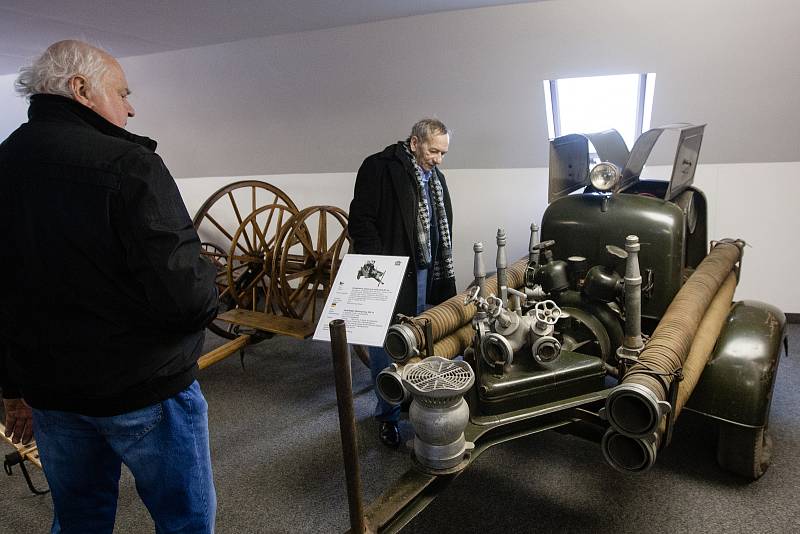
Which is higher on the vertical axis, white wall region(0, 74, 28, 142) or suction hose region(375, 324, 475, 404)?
white wall region(0, 74, 28, 142)

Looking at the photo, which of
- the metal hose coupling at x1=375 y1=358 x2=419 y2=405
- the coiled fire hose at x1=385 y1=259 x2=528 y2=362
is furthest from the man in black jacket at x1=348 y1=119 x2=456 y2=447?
the metal hose coupling at x1=375 y1=358 x2=419 y2=405

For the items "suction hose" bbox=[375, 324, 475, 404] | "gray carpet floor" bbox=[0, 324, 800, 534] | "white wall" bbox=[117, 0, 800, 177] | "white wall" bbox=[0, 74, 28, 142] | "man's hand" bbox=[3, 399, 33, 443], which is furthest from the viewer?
"white wall" bbox=[0, 74, 28, 142]

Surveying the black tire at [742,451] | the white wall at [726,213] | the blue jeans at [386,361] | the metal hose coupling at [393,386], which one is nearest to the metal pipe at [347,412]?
the metal hose coupling at [393,386]

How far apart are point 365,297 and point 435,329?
11.9 inches

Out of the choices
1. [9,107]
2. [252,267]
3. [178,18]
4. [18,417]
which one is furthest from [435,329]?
[9,107]

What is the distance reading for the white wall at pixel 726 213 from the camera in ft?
12.5

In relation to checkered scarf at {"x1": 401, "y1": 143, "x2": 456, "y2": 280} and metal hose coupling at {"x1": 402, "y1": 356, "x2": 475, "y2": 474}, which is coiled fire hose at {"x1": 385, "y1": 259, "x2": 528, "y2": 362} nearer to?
metal hose coupling at {"x1": 402, "y1": 356, "x2": 475, "y2": 474}

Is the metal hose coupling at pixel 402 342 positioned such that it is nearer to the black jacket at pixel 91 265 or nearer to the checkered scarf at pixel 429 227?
the black jacket at pixel 91 265

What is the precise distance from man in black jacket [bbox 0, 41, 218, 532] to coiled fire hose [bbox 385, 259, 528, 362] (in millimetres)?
711

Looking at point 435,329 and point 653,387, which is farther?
point 435,329

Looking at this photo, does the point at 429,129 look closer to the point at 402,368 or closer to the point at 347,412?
the point at 402,368

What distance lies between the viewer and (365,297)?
2014mm

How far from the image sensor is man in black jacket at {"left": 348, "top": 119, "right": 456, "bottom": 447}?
2.59 meters

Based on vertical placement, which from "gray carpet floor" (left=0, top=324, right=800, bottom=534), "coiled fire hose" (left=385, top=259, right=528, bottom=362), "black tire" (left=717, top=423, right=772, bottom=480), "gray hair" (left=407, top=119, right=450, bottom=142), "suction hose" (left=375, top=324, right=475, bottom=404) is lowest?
"gray carpet floor" (left=0, top=324, right=800, bottom=534)
